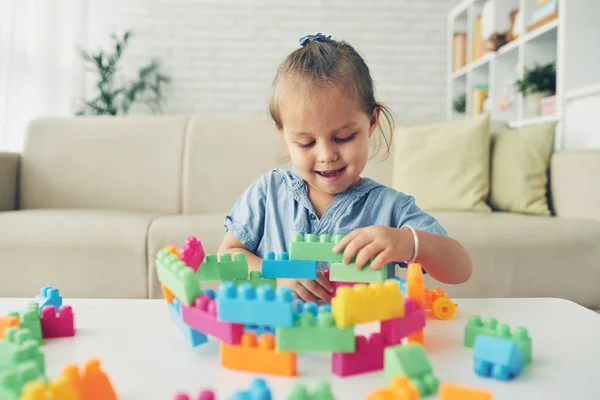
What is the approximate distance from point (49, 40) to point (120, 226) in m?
2.28

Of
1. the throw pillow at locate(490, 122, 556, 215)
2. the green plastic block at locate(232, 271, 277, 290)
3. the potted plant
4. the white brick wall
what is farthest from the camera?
the white brick wall

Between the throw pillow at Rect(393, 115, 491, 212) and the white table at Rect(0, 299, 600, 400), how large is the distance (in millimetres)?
1395

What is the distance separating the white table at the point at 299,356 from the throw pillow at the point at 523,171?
138 centimetres

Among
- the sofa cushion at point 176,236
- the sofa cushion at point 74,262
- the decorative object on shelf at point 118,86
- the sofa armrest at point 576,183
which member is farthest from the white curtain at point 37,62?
the sofa armrest at point 576,183

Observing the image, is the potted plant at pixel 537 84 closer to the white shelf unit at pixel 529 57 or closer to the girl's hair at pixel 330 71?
the white shelf unit at pixel 529 57

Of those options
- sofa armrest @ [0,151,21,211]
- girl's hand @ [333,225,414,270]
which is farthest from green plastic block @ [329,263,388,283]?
sofa armrest @ [0,151,21,211]

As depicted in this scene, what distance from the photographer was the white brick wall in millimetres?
3967

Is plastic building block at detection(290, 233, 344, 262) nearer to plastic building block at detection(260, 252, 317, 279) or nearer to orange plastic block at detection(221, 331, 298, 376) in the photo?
plastic building block at detection(260, 252, 317, 279)

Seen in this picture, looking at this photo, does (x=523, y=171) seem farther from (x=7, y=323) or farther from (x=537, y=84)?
(x=7, y=323)

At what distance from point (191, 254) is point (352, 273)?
202 mm

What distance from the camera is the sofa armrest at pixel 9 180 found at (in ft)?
7.60

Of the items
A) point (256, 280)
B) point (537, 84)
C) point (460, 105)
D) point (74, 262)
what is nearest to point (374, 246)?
point (256, 280)

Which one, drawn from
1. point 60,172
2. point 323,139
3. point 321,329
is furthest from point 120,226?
point 321,329

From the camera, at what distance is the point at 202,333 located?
57cm
